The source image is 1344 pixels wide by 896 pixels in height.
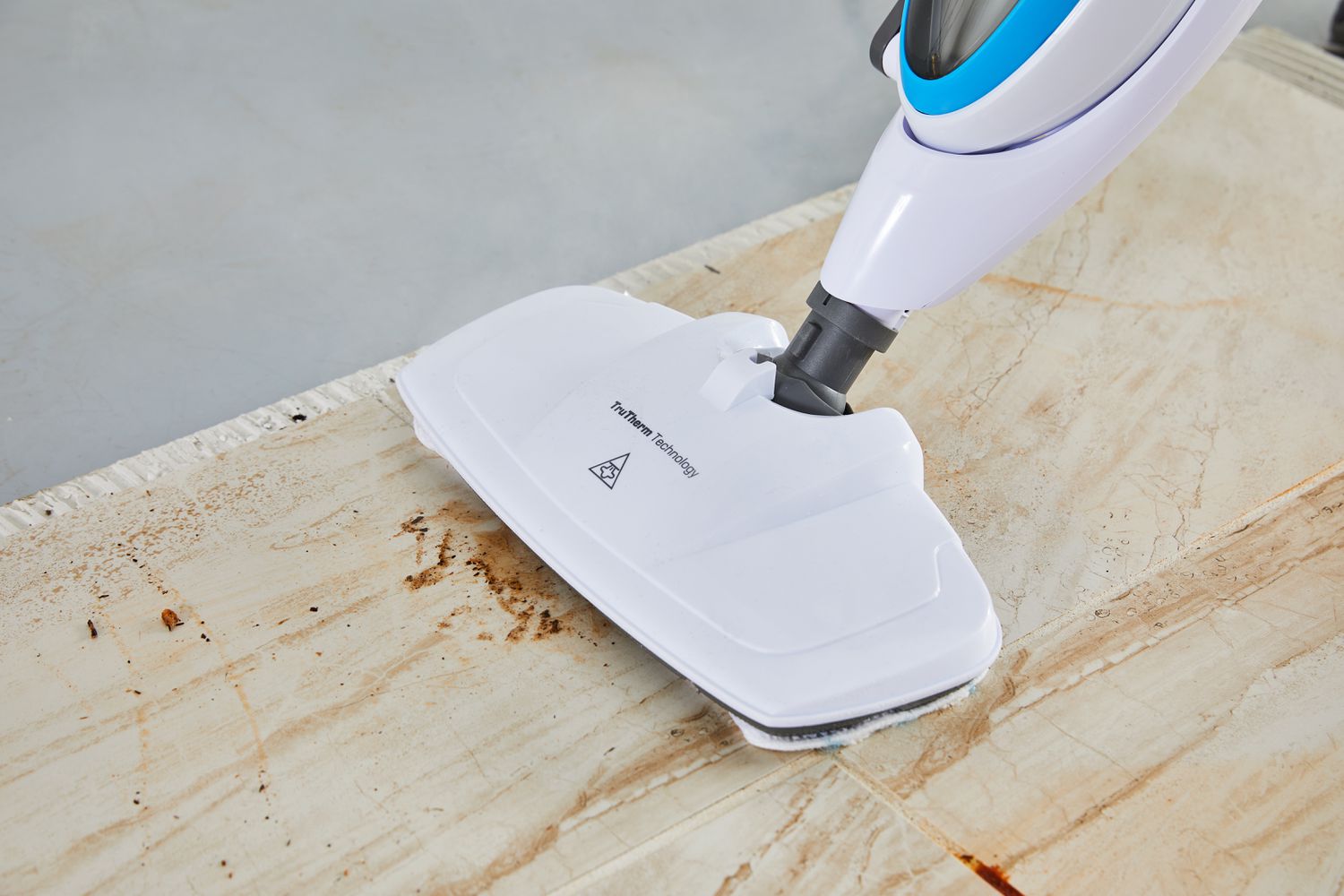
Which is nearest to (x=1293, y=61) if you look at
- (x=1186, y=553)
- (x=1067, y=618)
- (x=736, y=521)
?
(x=1186, y=553)

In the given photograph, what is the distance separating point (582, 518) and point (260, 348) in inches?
25.8

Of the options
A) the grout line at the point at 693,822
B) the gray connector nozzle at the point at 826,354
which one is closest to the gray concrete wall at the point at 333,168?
the gray connector nozzle at the point at 826,354

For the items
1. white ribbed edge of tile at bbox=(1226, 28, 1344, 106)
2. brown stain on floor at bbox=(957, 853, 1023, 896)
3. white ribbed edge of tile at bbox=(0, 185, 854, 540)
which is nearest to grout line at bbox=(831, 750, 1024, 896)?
brown stain on floor at bbox=(957, 853, 1023, 896)

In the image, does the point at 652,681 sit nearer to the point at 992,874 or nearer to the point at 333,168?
the point at 992,874

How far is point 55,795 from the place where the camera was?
2.80ft

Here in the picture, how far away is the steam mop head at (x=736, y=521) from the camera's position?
88 centimetres

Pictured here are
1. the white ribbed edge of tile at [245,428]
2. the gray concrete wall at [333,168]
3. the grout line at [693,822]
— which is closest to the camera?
the grout line at [693,822]

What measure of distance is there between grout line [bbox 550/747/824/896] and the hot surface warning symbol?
0.76 ft

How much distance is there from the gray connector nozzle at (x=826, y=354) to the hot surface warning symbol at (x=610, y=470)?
0.14m

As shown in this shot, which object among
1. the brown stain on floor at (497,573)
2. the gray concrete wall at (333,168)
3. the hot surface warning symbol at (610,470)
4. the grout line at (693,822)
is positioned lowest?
the gray concrete wall at (333,168)

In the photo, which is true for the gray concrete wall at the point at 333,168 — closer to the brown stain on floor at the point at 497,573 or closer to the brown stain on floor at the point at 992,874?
the brown stain on floor at the point at 497,573

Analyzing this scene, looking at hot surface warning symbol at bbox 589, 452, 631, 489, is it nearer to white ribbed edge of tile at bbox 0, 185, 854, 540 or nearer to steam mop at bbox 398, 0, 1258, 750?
steam mop at bbox 398, 0, 1258, 750

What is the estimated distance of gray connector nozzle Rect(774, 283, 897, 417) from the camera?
38.8 inches

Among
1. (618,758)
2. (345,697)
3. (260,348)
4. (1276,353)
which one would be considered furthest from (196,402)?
(1276,353)
